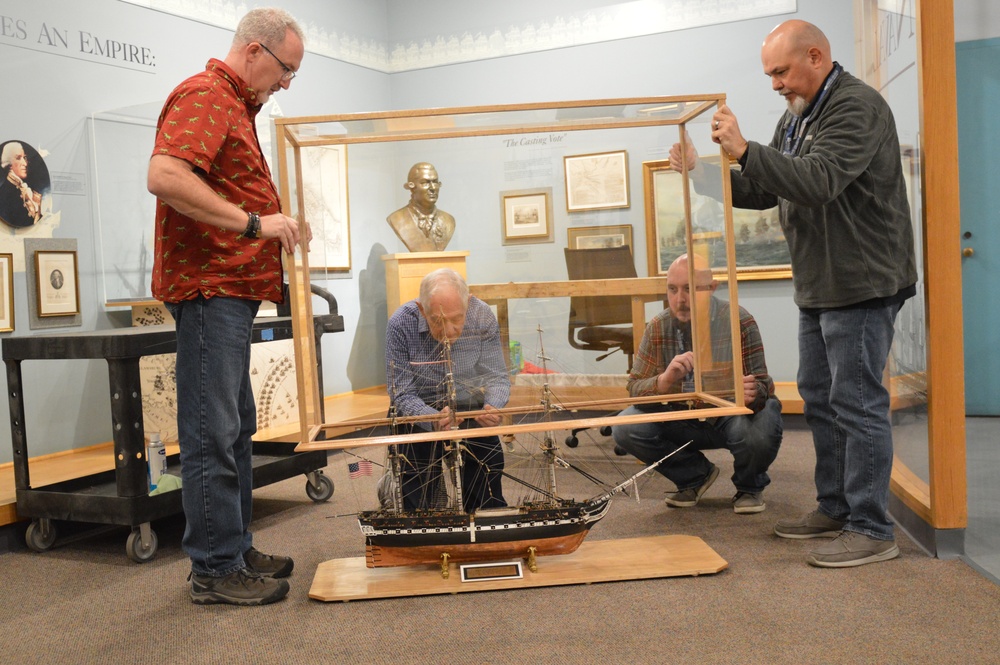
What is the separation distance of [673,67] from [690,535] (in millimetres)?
4784

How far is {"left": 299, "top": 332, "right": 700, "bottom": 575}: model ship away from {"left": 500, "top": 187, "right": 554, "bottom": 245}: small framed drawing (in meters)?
0.41

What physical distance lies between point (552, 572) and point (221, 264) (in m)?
1.55

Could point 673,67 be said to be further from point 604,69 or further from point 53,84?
A: point 53,84

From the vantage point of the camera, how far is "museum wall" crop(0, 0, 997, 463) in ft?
9.89

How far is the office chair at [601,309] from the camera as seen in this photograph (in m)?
2.98

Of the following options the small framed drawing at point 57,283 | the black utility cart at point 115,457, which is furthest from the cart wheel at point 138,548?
the small framed drawing at point 57,283

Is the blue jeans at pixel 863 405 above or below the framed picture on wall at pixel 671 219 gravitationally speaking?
below

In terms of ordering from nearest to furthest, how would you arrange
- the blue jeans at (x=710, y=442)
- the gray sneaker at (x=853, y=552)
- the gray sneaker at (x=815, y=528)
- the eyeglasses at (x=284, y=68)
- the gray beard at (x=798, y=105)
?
the eyeglasses at (x=284, y=68), the gray sneaker at (x=853, y=552), the gray beard at (x=798, y=105), the gray sneaker at (x=815, y=528), the blue jeans at (x=710, y=442)

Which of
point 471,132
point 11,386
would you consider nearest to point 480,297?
point 471,132

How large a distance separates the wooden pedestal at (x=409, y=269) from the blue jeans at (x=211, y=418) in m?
0.47

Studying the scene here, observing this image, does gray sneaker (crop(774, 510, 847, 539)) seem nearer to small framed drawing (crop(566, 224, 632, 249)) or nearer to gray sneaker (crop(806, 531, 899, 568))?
gray sneaker (crop(806, 531, 899, 568))

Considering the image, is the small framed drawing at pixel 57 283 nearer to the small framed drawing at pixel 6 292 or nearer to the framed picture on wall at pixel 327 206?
the small framed drawing at pixel 6 292

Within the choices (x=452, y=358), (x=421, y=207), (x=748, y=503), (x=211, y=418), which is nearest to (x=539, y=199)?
(x=421, y=207)

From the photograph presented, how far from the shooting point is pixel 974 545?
3215 millimetres
